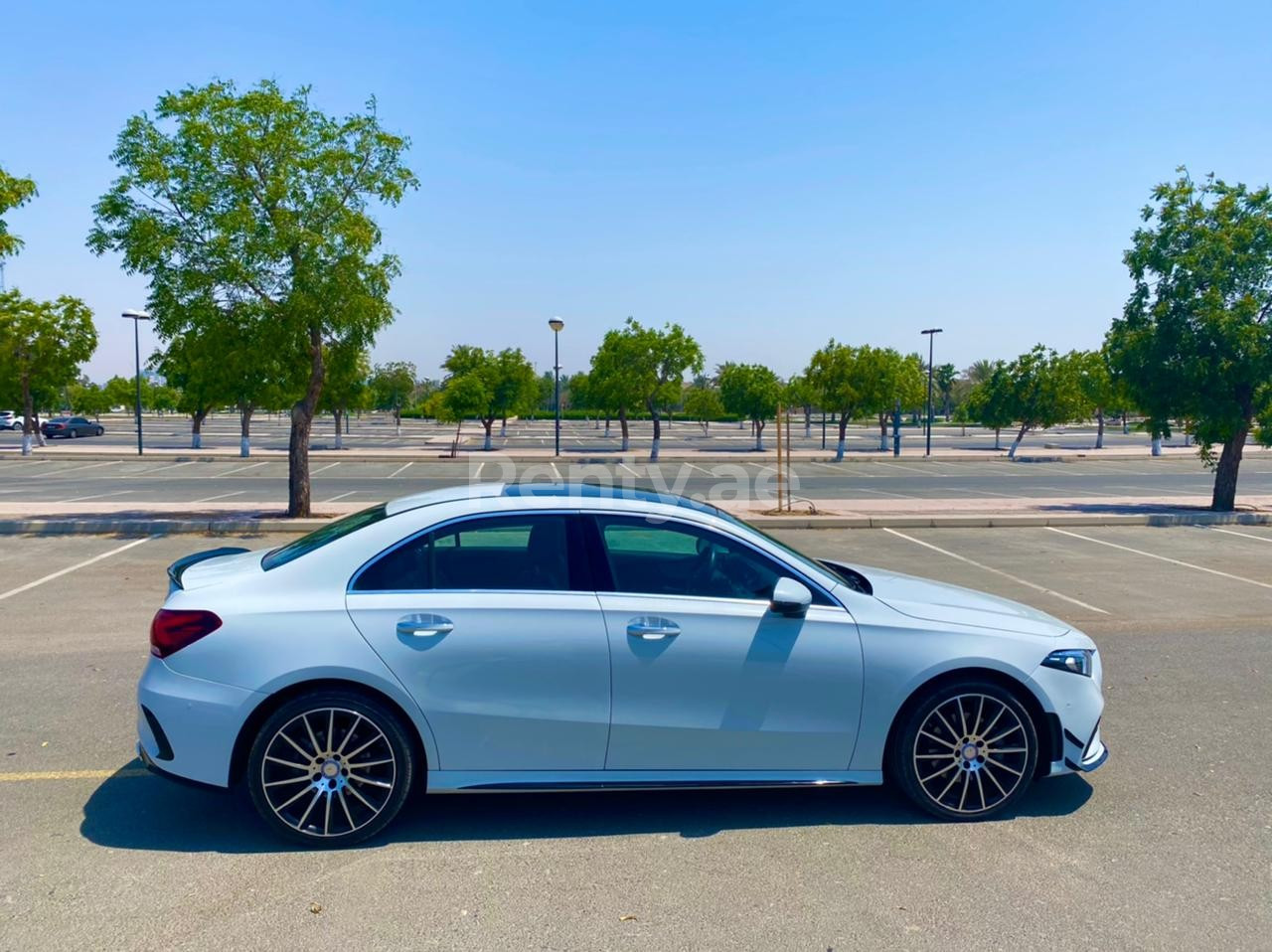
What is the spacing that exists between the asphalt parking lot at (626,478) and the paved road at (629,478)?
0.04m

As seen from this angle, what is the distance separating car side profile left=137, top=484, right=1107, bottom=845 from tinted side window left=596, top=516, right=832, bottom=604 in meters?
0.01

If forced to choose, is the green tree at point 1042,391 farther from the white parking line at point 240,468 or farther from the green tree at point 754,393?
the white parking line at point 240,468

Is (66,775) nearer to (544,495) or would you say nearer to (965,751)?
(544,495)

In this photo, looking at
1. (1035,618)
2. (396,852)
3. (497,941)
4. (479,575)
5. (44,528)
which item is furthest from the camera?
(44,528)

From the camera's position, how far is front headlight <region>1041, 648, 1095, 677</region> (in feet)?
13.7

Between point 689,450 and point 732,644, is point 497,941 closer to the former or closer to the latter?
point 732,644

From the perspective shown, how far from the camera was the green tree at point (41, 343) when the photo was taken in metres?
40.3

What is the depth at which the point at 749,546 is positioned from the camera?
13.7 feet

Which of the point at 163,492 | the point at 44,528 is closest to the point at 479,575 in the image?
the point at 44,528

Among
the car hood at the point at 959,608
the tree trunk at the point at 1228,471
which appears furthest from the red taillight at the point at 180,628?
the tree trunk at the point at 1228,471

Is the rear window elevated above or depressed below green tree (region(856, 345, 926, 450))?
below

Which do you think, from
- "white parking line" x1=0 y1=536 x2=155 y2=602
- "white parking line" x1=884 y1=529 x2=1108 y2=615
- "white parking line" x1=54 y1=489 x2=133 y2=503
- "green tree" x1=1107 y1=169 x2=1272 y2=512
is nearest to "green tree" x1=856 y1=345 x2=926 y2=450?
"green tree" x1=1107 y1=169 x2=1272 y2=512

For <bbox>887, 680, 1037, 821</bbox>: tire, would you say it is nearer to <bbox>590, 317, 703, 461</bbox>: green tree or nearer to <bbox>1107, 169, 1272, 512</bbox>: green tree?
<bbox>1107, 169, 1272, 512</bbox>: green tree

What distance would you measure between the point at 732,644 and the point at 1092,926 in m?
1.69
